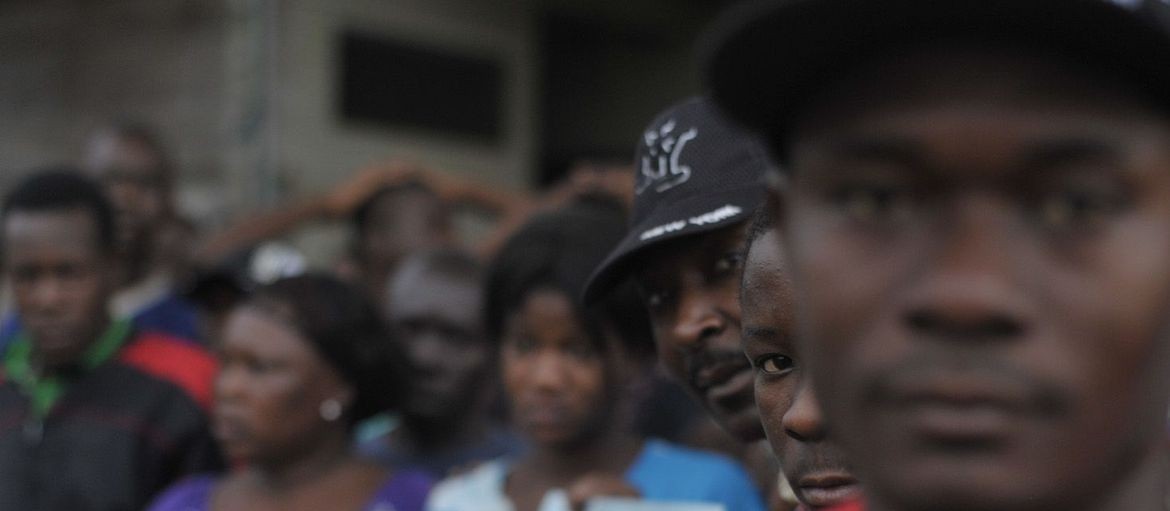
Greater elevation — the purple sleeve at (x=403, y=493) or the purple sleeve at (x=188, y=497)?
the purple sleeve at (x=403, y=493)

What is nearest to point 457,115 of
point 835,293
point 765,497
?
point 765,497

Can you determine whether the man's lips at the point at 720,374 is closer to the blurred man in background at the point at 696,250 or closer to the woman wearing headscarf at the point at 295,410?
the blurred man in background at the point at 696,250

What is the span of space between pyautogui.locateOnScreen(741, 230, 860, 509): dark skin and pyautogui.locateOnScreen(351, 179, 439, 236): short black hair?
4.53 metres

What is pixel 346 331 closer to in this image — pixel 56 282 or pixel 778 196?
pixel 56 282

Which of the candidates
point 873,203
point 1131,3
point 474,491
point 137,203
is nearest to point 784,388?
point 873,203

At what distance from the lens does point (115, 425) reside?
4.34 m

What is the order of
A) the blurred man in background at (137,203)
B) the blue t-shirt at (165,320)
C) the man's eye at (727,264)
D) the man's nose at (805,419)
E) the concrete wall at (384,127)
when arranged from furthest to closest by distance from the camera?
the concrete wall at (384,127)
the blurred man in background at (137,203)
the blue t-shirt at (165,320)
the man's eye at (727,264)
the man's nose at (805,419)

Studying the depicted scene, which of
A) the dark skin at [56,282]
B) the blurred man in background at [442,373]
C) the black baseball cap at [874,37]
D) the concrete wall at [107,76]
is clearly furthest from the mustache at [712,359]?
the concrete wall at [107,76]

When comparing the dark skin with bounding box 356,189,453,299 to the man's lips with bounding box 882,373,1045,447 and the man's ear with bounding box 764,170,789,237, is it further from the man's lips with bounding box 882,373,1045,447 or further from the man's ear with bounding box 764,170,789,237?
the man's lips with bounding box 882,373,1045,447

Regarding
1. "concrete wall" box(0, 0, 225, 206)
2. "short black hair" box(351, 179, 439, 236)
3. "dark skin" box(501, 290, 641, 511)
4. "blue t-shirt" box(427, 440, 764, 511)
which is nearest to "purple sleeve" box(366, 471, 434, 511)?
"blue t-shirt" box(427, 440, 764, 511)

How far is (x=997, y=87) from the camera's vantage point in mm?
1108

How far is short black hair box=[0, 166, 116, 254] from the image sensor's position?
15.1 ft

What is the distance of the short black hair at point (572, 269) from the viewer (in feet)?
11.4

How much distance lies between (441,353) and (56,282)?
1.12 meters
